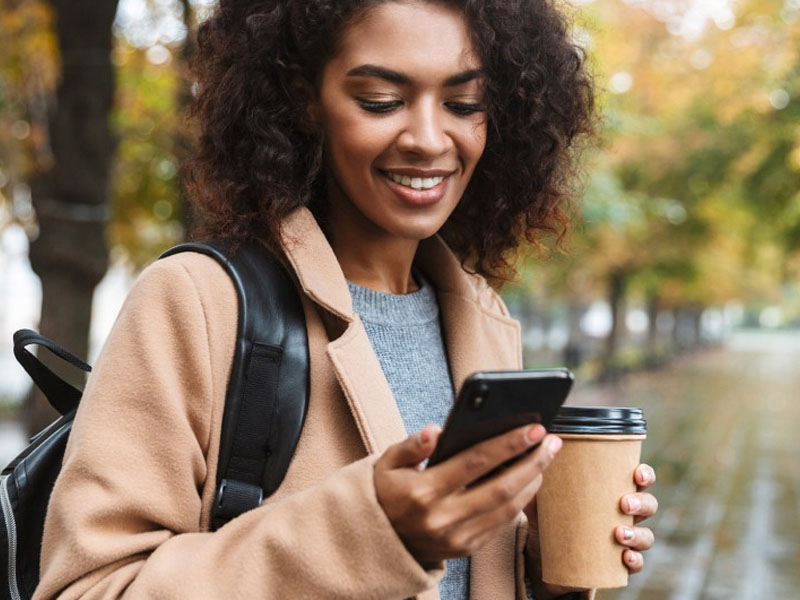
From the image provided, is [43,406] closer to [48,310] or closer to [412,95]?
[48,310]

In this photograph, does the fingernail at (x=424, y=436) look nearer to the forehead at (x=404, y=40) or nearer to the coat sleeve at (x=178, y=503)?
the coat sleeve at (x=178, y=503)

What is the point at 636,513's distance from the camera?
5.53 ft

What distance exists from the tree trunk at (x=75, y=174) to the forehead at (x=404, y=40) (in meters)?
4.63

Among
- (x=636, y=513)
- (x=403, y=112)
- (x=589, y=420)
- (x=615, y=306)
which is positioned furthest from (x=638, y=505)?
(x=615, y=306)

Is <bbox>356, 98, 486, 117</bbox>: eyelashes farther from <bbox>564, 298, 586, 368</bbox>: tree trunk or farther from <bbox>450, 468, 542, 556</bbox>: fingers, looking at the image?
<bbox>564, 298, 586, 368</bbox>: tree trunk

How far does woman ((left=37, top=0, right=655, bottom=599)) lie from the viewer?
134cm

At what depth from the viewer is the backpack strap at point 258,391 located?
1.50 m

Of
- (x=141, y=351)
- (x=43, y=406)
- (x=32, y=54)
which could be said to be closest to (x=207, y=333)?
(x=141, y=351)

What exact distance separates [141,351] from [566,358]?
74.4 feet

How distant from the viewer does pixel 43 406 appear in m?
5.94

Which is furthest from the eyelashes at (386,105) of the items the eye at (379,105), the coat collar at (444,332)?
the coat collar at (444,332)

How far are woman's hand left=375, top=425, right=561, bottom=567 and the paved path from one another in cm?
540

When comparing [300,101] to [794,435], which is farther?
[794,435]

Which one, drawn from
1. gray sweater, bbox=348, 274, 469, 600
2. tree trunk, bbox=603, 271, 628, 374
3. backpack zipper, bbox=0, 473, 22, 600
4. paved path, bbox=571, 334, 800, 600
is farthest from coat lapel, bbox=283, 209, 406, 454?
tree trunk, bbox=603, 271, 628, 374
